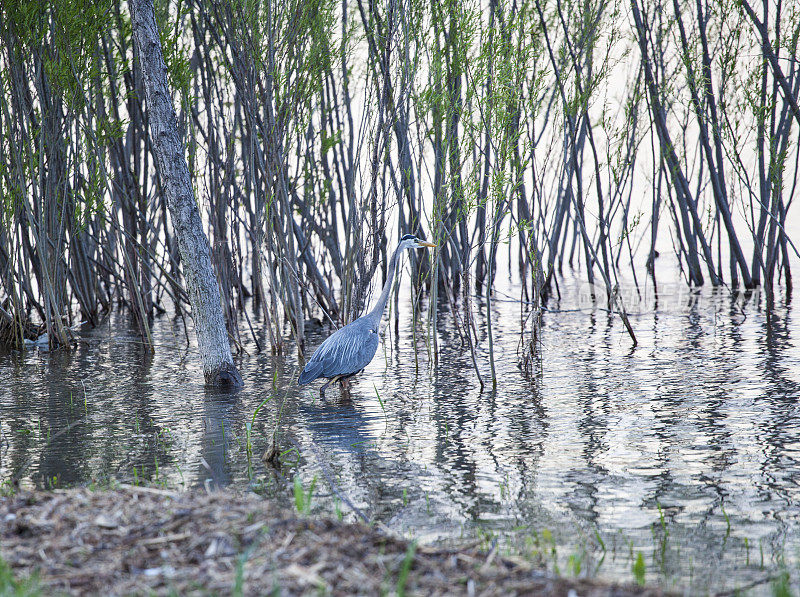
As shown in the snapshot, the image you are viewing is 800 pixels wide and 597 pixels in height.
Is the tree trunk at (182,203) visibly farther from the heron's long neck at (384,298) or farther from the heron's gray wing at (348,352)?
the heron's long neck at (384,298)

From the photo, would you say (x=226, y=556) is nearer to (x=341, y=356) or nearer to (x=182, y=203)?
(x=341, y=356)

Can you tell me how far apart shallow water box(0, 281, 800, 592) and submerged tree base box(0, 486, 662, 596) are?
1.55ft

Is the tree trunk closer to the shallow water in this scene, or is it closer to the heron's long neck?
the shallow water

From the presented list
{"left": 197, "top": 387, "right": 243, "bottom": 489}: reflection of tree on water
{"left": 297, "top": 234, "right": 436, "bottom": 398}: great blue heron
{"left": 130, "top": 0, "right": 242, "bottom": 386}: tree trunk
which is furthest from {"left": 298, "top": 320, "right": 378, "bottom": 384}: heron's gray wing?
{"left": 130, "top": 0, "right": 242, "bottom": 386}: tree trunk

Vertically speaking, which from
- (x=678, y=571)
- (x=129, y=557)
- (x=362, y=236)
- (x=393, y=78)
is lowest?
(x=678, y=571)

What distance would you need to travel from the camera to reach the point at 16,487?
3184mm

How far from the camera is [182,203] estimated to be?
6.20m

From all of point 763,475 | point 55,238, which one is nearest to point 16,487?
point 763,475

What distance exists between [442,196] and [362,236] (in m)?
1.09

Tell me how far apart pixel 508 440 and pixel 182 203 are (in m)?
3.26

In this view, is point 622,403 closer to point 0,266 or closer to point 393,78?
point 393,78

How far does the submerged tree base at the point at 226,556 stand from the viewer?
7.63 ft

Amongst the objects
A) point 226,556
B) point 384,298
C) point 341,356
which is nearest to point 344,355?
point 341,356

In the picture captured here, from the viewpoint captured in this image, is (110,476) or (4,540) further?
(110,476)
